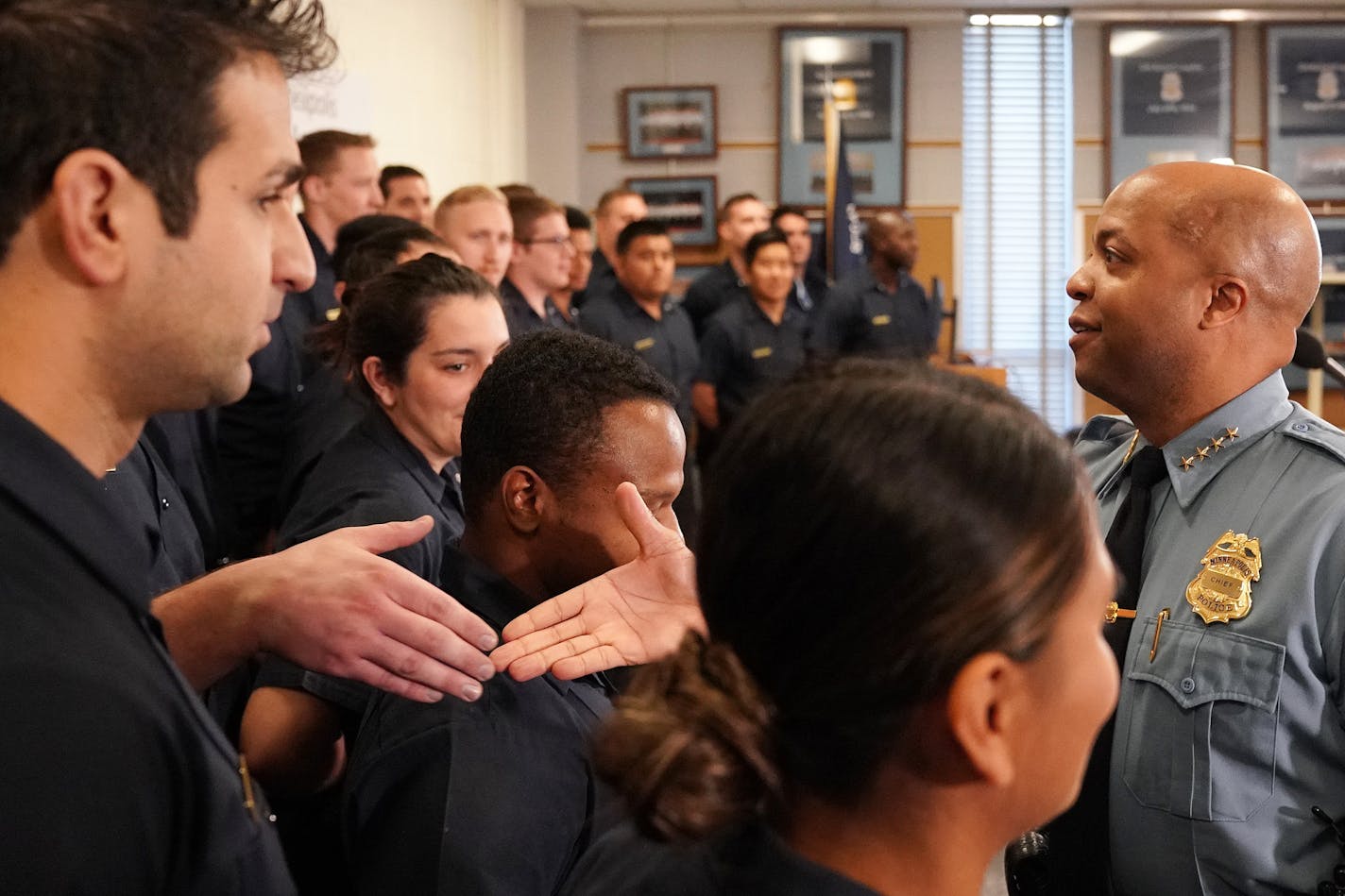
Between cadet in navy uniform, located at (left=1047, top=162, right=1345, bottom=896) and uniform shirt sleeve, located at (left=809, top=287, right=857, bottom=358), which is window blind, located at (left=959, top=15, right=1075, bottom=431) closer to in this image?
uniform shirt sleeve, located at (left=809, top=287, right=857, bottom=358)

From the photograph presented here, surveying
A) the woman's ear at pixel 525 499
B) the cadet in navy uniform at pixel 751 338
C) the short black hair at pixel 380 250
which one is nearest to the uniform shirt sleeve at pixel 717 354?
the cadet in navy uniform at pixel 751 338

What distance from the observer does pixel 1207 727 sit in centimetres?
153

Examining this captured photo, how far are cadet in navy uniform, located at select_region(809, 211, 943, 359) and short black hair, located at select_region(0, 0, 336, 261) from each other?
5.49 m

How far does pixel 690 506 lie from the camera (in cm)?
494

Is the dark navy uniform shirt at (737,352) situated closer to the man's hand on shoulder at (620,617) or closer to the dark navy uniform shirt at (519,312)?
the dark navy uniform shirt at (519,312)

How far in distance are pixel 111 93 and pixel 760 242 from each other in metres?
5.51

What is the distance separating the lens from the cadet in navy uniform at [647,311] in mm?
5711

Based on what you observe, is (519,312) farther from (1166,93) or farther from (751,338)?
(1166,93)

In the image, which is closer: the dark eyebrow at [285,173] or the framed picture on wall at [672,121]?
the dark eyebrow at [285,173]

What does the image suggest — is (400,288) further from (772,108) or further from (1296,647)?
(772,108)

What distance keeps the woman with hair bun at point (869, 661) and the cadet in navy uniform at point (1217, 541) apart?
73 centimetres

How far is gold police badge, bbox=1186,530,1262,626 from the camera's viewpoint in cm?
155

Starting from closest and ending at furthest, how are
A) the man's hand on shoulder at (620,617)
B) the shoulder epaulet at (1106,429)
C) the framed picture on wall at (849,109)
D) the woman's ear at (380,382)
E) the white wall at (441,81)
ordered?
the man's hand on shoulder at (620,617), the shoulder epaulet at (1106,429), the woman's ear at (380,382), the white wall at (441,81), the framed picture on wall at (849,109)

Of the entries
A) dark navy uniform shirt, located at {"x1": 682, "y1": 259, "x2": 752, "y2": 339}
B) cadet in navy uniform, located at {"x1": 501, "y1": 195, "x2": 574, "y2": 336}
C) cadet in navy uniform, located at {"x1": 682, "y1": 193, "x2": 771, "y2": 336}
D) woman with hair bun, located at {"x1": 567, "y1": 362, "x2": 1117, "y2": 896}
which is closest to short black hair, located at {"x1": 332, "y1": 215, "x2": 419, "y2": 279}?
cadet in navy uniform, located at {"x1": 501, "y1": 195, "x2": 574, "y2": 336}
